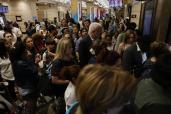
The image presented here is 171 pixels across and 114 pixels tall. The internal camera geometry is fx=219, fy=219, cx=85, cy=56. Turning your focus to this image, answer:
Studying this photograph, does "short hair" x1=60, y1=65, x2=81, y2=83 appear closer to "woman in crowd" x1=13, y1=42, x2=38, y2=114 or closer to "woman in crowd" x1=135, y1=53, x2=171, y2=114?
"woman in crowd" x1=135, y1=53, x2=171, y2=114

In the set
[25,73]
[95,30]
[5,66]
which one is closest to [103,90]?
[25,73]

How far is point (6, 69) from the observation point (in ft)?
13.0

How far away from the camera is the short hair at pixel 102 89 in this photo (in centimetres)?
103

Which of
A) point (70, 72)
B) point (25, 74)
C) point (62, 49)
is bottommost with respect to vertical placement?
point (25, 74)

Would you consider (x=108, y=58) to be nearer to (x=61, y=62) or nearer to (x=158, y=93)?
(x=61, y=62)

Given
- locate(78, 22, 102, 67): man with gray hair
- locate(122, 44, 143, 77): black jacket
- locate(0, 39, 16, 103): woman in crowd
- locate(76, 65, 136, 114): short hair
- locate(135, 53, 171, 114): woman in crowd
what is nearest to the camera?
locate(76, 65, 136, 114): short hair

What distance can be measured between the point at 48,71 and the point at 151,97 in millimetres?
2059

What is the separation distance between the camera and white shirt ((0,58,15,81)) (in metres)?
3.91

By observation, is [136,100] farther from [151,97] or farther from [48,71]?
[48,71]

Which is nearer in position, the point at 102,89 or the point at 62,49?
the point at 102,89

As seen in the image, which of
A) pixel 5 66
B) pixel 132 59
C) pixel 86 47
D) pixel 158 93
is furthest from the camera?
pixel 5 66

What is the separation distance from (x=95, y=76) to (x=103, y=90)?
9 centimetres

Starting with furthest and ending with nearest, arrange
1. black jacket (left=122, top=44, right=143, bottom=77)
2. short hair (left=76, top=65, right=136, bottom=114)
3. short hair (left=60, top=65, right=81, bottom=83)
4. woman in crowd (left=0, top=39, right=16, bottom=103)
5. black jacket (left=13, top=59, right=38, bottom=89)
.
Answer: woman in crowd (left=0, top=39, right=16, bottom=103) → black jacket (left=122, top=44, right=143, bottom=77) → black jacket (left=13, top=59, right=38, bottom=89) → short hair (left=60, top=65, right=81, bottom=83) → short hair (left=76, top=65, right=136, bottom=114)

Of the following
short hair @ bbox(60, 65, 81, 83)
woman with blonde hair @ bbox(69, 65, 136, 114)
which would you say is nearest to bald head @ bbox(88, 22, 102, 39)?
short hair @ bbox(60, 65, 81, 83)
